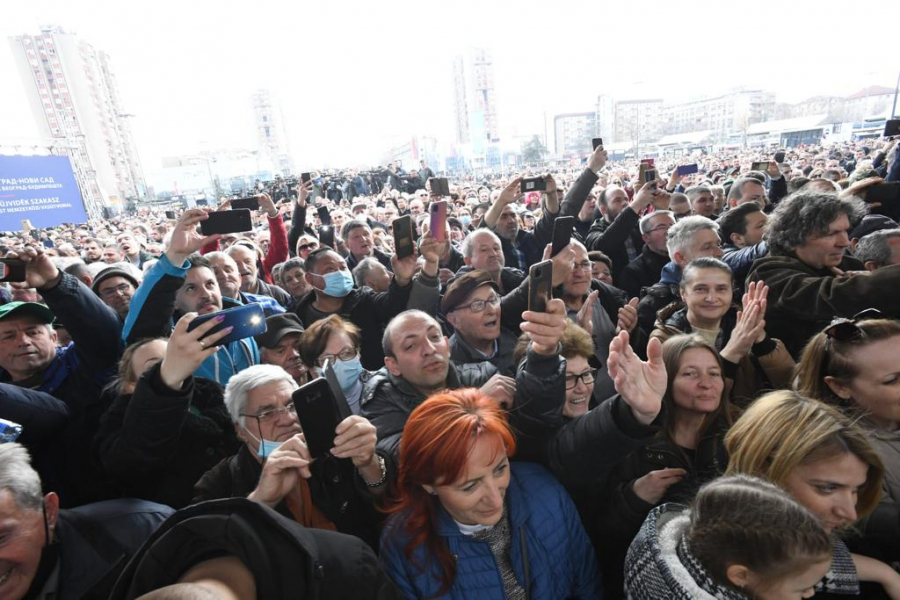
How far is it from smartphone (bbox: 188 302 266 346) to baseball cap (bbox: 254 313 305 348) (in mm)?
1297

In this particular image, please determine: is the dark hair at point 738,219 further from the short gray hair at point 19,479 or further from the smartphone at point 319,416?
the short gray hair at point 19,479

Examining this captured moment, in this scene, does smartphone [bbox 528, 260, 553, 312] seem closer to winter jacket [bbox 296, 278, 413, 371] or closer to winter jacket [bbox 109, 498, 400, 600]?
winter jacket [bbox 109, 498, 400, 600]

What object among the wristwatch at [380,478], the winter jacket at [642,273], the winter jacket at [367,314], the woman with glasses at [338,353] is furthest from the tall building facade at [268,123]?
the wristwatch at [380,478]

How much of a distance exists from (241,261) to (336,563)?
3610 millimetres

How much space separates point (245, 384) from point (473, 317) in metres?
1.41

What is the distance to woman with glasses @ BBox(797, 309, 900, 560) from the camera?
5.45 ft

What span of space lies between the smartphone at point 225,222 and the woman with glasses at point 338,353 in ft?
2.55

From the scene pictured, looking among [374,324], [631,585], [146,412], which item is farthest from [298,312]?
[631,585]

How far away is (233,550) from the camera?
1005 millimetres

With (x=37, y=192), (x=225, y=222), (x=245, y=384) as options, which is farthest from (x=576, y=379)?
(x=37, y=192)

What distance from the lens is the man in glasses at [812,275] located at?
216 cm

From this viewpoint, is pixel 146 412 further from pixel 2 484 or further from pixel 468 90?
pixel 468 90

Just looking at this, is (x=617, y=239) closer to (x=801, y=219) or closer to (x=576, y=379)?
(x=801, y=219)

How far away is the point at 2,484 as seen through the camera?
139cm
